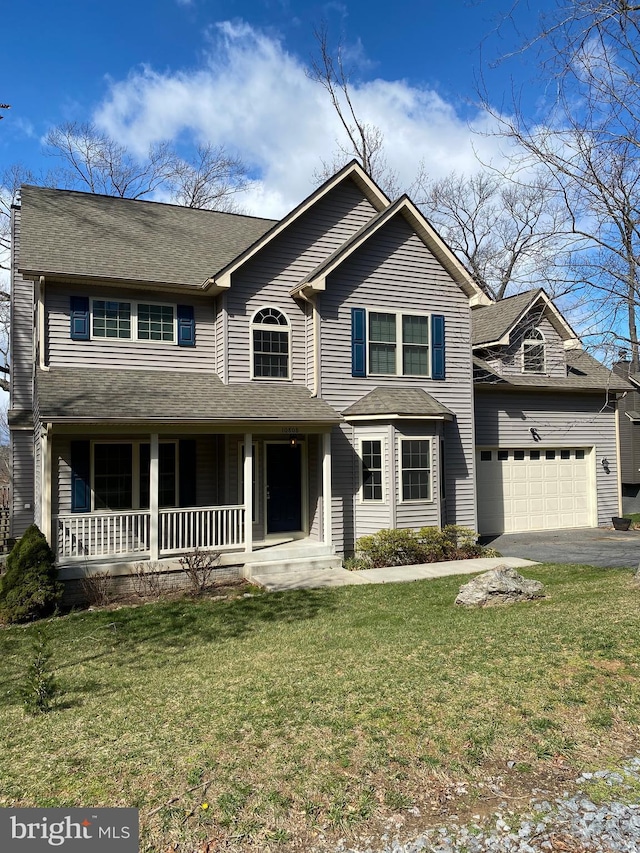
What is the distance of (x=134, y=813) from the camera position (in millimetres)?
3643

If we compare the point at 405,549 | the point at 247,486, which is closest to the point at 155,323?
the point at 247,486

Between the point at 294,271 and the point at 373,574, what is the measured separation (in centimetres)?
717

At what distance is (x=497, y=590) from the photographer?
866 cm

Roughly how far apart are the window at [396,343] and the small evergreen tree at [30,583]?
7928mm

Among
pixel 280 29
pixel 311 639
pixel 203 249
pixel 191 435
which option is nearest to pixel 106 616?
pixel 311 639

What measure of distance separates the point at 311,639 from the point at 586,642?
3.33 meters

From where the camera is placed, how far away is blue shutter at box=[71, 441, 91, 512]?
1224 centimetres

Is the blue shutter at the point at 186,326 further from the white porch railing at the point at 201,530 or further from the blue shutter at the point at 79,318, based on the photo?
the white porch railing at the point at 201,530

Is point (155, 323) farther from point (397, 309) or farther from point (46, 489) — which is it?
point (397, 309)

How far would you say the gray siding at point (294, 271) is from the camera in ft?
43.3

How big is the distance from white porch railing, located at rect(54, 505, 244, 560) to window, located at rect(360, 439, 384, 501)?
114 inches

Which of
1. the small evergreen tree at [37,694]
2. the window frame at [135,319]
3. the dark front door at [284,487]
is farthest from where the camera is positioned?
the dark front door at [284,487]

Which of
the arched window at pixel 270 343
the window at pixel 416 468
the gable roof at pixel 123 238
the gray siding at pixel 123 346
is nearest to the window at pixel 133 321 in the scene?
the gray siding at pixel 123 346

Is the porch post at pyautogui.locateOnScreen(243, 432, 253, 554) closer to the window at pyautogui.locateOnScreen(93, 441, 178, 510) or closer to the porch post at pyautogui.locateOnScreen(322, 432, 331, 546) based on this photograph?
the porch post at pyautogui.locateOnScreen(322, 432, 331, 546)
